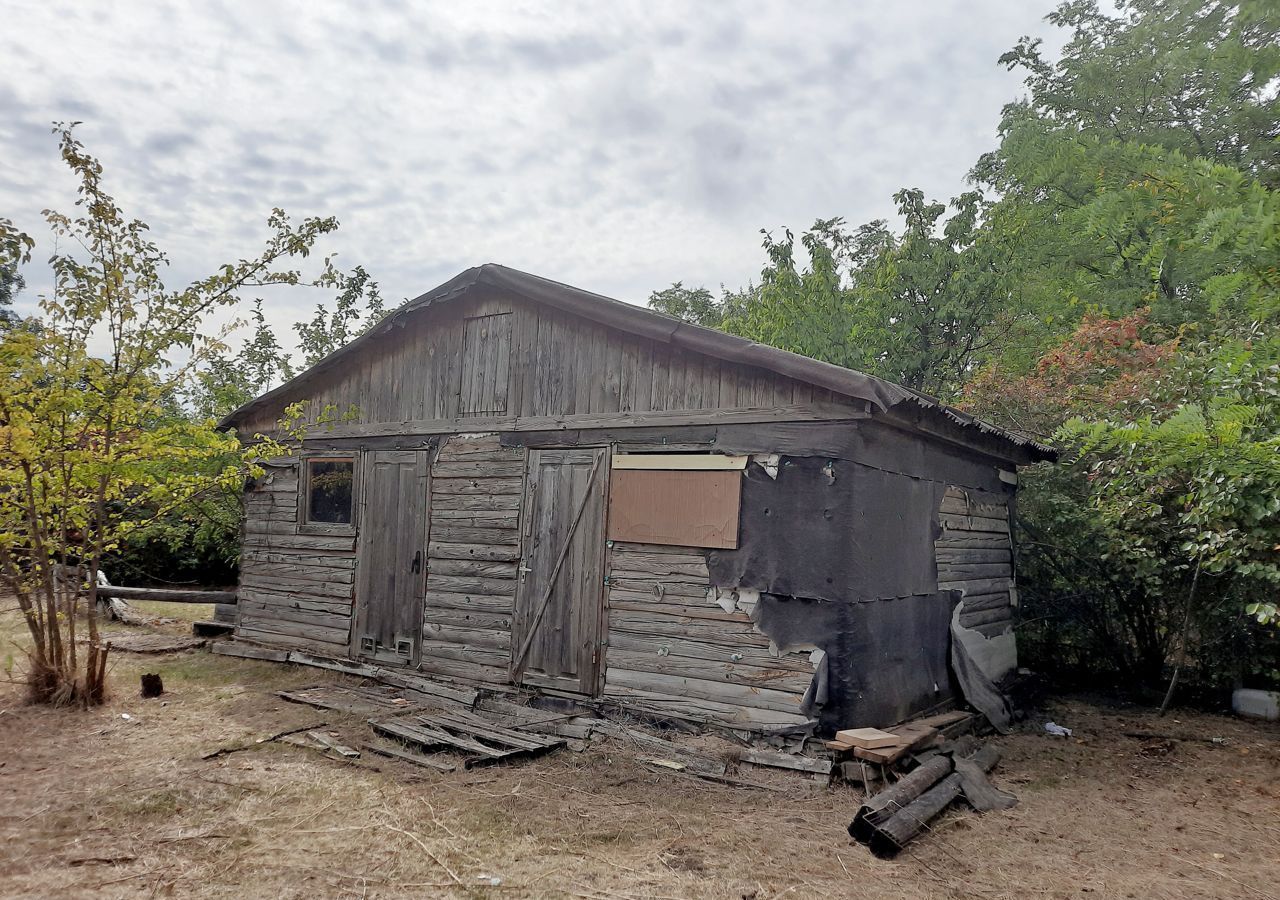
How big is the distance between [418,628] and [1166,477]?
27.9 feet

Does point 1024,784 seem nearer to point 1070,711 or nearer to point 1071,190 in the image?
point 1070,711

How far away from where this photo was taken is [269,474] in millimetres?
11164

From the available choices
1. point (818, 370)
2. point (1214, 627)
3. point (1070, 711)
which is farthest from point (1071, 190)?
point (818, 370)

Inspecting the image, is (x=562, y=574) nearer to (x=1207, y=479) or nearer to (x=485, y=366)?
(x=485, y=366)

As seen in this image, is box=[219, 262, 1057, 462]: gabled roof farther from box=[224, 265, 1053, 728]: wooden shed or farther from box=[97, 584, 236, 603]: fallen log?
box=[97, 584, 236, 603]: fallen log

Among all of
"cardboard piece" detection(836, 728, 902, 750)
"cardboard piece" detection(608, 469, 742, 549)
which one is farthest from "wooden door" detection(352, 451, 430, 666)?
"cardboard piece" detection(836, 728, 902, 750)

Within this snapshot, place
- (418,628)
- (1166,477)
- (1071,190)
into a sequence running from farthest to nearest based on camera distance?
(1071,190), (418,628), (1166,477)

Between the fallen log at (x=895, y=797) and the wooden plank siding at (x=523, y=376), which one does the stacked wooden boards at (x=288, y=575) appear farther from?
the fallen log at (x=895, y=797)

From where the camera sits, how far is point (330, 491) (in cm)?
1054

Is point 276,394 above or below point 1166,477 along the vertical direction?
above

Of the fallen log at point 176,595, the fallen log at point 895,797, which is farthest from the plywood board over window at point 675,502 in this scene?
the fallen log at point 176,595

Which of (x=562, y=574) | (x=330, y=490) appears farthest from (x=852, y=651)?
(x=330, y=490)

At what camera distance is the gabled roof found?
654 cm

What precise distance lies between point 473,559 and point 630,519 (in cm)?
220
